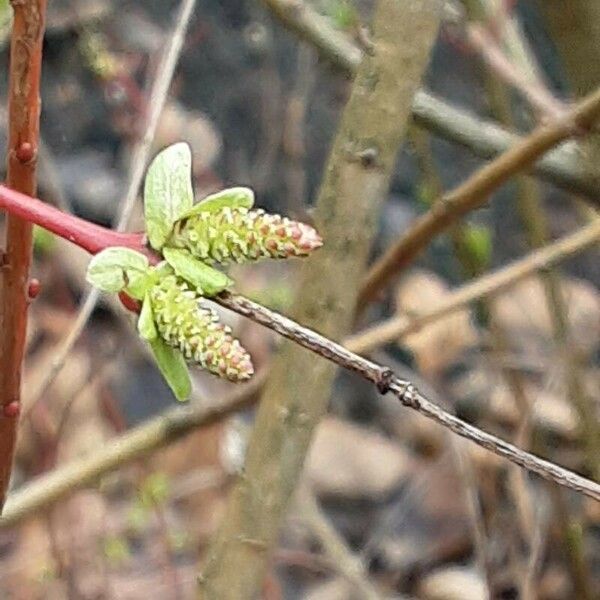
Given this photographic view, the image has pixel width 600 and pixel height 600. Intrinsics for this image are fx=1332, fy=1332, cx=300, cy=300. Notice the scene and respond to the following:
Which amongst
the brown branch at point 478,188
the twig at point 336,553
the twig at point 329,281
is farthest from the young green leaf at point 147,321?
the twig at point 336,553

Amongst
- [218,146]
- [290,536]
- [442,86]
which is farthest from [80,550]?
[442,86]

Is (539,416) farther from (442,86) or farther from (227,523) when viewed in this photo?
(227,523)

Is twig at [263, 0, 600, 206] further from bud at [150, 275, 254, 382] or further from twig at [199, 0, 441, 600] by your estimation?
bud at [150, 275, 254, 382]

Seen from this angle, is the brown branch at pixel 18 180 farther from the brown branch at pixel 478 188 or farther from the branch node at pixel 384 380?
the brown branch at pixel 478 188

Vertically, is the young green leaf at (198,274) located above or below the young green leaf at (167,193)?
below

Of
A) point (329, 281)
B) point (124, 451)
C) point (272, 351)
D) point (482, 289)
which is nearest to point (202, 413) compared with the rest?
point (124, 451)

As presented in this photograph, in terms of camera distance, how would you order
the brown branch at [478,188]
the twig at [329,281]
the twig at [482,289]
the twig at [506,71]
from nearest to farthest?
the twig at [329,281] → the brown branch at [478,188] → the twig at [482,289] → the twig at [506,71]

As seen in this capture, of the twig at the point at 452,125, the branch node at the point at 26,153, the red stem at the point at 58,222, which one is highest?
the twig at the point at 452,125
